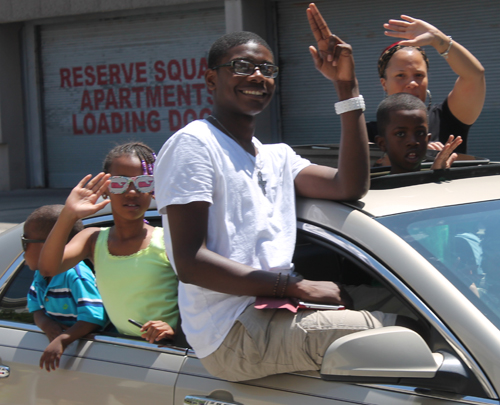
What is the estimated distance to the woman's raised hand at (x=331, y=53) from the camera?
215cm

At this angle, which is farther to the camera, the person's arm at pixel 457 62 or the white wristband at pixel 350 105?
the person's arm at pixel 457 62

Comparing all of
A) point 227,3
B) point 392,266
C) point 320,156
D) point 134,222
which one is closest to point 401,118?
point 320,156

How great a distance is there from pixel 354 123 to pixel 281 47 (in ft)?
31.0

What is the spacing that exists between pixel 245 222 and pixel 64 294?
1.00 meters

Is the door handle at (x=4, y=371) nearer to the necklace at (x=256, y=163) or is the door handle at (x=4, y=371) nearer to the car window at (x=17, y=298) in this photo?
the car window at (x=17, y=298)

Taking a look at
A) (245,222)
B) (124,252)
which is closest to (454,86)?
(245,222)

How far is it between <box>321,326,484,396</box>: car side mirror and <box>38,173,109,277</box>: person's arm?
1105 mm

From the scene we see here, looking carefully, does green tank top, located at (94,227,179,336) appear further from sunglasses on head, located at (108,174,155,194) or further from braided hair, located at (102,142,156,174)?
braided hair, located at (102,142,156,174)

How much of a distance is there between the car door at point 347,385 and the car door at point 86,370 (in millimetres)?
111

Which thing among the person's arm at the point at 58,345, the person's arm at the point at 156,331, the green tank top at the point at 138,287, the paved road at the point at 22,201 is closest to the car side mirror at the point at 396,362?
the person's arm at the point at 156,331

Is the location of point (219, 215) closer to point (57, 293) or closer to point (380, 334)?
point (380, 334)

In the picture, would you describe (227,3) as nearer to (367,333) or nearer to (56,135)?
(56,135)

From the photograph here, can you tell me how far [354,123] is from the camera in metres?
2.18

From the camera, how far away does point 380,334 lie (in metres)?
1.72
